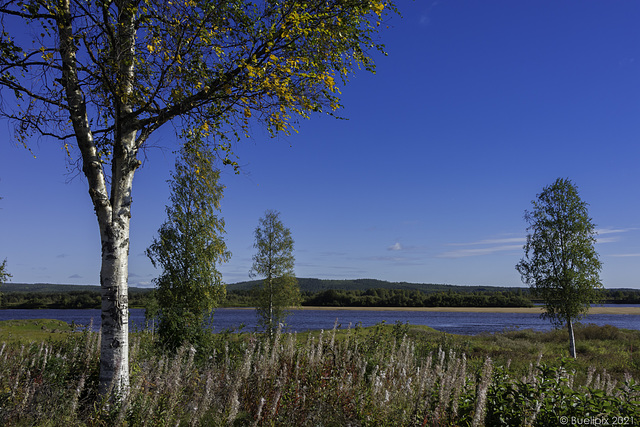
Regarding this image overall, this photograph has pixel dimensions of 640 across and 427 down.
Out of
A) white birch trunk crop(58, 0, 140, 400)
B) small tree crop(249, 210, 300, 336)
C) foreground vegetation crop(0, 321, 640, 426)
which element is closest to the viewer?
foreground vegetation crop(0, 321, 640, 426)

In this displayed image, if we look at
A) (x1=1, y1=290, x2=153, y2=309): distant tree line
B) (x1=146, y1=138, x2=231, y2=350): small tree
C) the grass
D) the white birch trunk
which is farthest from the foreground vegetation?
(x1=1, y1=290, x2=153, y2=309): distant tree line

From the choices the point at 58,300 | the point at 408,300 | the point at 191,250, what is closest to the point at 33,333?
the point at 191,250

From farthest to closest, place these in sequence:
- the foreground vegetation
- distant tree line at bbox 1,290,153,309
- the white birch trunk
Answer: distant tree line at bbox 1,290,153,309, the white birch trunk, the foreground vegetation

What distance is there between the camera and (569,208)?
88.9 ft

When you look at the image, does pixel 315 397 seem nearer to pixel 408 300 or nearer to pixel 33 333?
pixel 33 333

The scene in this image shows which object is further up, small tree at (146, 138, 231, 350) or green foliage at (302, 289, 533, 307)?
small tree at (146, 138, 231, 350)

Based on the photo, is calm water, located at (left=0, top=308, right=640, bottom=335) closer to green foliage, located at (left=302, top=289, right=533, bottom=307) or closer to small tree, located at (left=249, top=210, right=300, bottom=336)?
small tree, located at (left=249, top=210, right=300, bottom=336)

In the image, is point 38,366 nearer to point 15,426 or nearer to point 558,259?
point 15,426

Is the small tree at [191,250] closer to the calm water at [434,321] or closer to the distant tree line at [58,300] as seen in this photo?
the calm water at [434,321]

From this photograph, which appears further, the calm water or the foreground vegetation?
the calm water

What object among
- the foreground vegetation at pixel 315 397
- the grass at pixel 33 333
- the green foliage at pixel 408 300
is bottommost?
the green foliage at pixel 408 300

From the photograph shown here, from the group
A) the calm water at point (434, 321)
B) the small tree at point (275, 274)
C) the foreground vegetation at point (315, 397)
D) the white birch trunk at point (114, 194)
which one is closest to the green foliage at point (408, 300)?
the calm water at point (434, 321)

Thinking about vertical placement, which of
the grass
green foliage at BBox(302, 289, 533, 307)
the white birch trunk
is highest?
the white birch trunk

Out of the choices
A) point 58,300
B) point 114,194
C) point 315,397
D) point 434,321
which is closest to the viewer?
point 315,397
